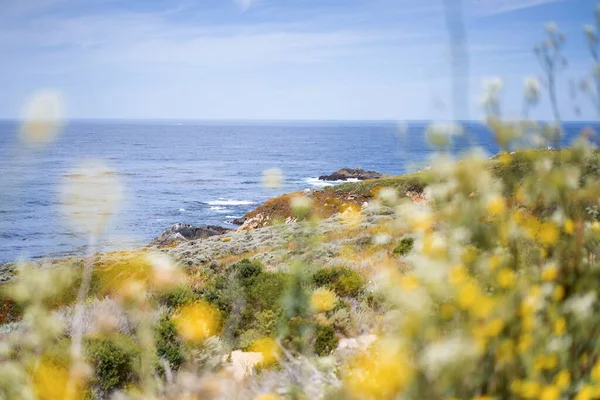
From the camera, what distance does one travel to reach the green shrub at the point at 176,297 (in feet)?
23.8

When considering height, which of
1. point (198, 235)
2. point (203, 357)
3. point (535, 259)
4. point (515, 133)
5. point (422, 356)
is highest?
point (515, 133)

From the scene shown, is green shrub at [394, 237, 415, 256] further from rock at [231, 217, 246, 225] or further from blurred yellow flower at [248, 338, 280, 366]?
rock at [231, 217, 246, 225]

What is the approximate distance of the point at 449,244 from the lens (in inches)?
84.4

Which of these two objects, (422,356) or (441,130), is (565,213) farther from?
(422,356)

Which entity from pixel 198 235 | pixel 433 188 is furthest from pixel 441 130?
pixel 198 235

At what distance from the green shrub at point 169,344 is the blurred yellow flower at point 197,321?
0.27 ft

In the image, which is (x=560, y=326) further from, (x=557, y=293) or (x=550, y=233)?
(x=550, y=233)

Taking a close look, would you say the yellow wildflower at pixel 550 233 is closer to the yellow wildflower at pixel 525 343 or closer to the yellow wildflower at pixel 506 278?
the yellow wildflower at pixel 506 278

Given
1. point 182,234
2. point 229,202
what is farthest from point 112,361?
point 229,202

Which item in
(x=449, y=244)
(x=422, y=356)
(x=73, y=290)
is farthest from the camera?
(x=73, y=290)

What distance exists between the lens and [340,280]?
707 cm

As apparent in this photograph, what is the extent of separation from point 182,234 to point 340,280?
28.0 meters

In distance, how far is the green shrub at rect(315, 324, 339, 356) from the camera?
5.05m

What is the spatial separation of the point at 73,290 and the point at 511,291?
1455cm
